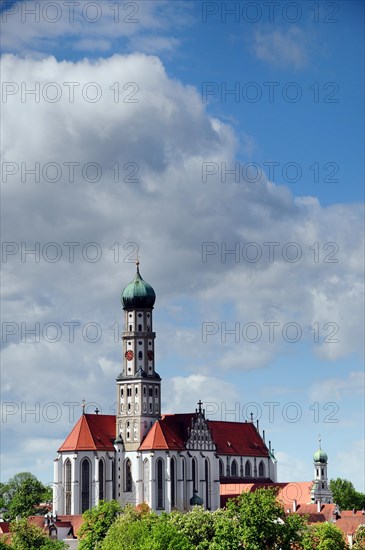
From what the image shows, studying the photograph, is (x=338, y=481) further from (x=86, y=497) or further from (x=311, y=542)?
(x=311, y=542)

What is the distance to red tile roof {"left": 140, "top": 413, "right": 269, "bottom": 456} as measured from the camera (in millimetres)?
141250

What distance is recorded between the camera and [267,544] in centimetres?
8406

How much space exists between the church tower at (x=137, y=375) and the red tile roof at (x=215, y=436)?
1.64 metres

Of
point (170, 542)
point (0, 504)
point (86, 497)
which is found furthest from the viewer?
point (0, 504)

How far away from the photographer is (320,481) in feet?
543

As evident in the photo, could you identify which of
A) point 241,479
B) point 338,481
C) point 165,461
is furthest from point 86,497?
point 338,481

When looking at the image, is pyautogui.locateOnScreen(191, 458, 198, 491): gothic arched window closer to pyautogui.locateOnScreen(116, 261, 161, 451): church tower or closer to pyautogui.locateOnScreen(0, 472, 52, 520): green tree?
pyautogui.locateOnScreen(116, 261, 161, 451): church tower

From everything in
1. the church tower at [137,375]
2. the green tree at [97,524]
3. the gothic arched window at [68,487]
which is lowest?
the green tree at [97,524]

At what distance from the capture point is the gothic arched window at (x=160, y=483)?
454ft

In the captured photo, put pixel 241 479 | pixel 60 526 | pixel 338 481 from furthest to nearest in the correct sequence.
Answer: pixel 338 481 < pixel 241 479 < pixel 60 526

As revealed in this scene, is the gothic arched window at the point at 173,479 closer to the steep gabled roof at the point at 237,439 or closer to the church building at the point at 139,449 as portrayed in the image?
the church building at the point at 139,449

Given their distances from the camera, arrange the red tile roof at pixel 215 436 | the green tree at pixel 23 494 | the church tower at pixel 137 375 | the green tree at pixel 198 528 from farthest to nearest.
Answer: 1. the green tree at pixel 23 494
2. the church tower at pixel 137 375
3. the red tile roof at pixel 215 436
4. the green tree at pixel 198 528

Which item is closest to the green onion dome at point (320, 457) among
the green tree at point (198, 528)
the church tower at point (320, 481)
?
the church tower at point (320, 481)

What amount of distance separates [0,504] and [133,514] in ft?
A: 227
